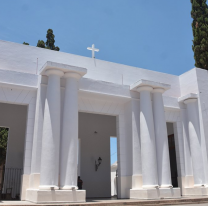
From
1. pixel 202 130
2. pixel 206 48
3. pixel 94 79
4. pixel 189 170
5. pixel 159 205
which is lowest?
pixel 159 205

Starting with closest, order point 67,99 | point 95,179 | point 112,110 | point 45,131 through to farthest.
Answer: point 45,131 < point 67,99 < point 112,110 < point 95,179

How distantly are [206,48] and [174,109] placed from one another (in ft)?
23.9

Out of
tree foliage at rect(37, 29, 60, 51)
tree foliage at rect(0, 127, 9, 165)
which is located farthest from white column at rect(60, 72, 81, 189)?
tree foliage at rect(37, 29, 60, 51)

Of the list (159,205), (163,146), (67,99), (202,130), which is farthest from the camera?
(202,130)

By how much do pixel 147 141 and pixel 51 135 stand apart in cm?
363

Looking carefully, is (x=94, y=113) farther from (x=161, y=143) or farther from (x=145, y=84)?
(x=161, y=143)

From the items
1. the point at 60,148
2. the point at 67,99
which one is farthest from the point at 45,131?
the point at 67,99

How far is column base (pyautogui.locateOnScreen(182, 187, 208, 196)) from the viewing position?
35.9 feet

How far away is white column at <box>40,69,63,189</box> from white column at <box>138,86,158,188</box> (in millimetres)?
3291

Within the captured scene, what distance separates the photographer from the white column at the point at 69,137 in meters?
8.44

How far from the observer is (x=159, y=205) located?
8023 mm

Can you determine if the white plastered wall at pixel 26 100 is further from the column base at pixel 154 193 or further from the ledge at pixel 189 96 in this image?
the ledge at pixel 189 96

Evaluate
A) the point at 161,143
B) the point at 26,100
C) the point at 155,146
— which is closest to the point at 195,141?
the point at 161,143

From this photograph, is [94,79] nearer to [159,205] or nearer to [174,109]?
[174,109]
